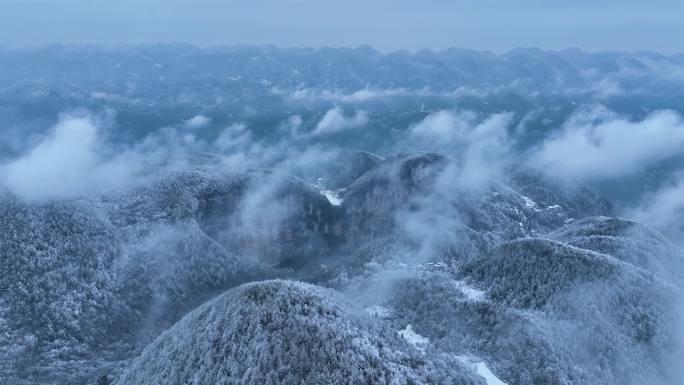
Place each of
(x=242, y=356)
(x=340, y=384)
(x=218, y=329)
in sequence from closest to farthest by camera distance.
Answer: (x=340, y=384)
(x=242, y=356)
(x=218, y=329)

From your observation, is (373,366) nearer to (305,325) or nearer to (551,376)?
(305,325)

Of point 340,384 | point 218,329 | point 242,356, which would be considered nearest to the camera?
point 340,384

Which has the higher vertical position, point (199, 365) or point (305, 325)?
point (305, 325)

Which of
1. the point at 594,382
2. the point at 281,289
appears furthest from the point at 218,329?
the point at 594,382

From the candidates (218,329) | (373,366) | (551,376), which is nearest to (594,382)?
(551,376)

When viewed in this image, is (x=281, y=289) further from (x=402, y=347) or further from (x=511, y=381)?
(x=511, y=381)

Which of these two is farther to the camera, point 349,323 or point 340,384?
point 349,323

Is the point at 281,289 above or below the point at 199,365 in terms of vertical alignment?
above

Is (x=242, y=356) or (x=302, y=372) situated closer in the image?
(x=302, y=372)

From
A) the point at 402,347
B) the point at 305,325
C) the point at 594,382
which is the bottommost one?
the point at 594,382
